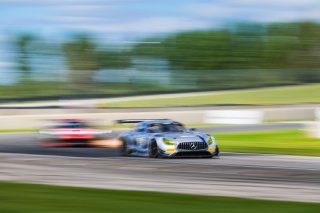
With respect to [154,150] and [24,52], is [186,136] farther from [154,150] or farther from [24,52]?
[24,52]

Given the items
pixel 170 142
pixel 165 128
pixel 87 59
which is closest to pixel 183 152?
pixel 170 142

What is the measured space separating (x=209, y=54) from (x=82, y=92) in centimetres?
3258

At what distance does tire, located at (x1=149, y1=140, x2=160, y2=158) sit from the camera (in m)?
17.3

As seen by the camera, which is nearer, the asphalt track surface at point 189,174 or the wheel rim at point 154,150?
the asphalt track surface at point 189,174

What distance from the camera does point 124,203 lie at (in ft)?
28.3

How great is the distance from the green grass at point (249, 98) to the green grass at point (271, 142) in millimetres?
10602

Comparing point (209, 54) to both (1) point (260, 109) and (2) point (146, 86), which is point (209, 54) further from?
(1) point (260, 109)

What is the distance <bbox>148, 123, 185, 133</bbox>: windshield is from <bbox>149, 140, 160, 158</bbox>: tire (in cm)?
51

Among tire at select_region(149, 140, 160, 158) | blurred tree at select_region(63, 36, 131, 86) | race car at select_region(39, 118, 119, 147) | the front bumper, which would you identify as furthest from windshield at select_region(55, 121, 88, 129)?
blurred tree at select_region(63, 36, 131, 86)

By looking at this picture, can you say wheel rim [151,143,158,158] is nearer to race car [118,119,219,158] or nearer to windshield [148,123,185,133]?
race car [118,119,219,158]

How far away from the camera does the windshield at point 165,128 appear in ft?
58.6

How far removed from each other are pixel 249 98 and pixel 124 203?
1297 inches

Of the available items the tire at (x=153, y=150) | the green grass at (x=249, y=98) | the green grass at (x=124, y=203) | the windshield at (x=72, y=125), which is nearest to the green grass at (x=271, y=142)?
the tire at (x=153, y=150)

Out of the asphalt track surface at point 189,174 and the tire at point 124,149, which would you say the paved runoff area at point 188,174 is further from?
the tire at point 124,149
